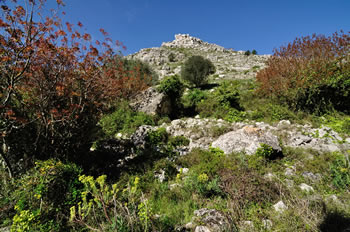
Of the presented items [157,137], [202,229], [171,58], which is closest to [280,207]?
[202,229]

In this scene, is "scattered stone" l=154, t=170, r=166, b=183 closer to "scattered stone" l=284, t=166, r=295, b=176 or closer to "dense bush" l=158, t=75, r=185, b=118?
"scattered stone" l=284, t=166, r=295, b=176

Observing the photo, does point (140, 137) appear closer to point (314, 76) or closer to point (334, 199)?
point (334, 199)

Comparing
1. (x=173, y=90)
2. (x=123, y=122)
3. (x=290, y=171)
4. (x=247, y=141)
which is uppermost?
(x=173, y=90)

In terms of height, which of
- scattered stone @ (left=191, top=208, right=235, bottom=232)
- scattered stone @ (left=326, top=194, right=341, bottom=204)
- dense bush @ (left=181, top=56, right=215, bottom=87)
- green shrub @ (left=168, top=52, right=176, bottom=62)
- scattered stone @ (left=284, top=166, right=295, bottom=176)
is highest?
green shrub @ (left=168, top=52, right=176, bottom=62)

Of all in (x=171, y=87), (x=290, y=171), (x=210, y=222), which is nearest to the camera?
(x=210, y=222)

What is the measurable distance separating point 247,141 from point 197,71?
39.3 ft

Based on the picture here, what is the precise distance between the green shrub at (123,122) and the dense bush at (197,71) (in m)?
9.32

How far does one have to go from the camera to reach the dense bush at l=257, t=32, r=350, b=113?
6.26 meters

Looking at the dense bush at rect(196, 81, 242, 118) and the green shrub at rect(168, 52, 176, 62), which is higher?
the green shrub at rect(168, 52, 176, 62)

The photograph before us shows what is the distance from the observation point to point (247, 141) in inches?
181

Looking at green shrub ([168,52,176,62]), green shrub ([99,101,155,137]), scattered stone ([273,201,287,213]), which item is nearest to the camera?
scattered stone ([273,201,287,213])

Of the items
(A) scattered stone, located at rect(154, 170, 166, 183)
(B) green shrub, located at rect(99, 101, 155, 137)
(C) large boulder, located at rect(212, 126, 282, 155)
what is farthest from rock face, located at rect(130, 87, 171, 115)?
(A) scattered stone, located at rect(154, 170, 166, 183)

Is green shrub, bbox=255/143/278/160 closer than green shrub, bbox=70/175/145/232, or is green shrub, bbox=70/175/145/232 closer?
green shrub, bbox=70/175/145/232

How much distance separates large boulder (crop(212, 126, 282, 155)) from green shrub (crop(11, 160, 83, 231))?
3967mm
